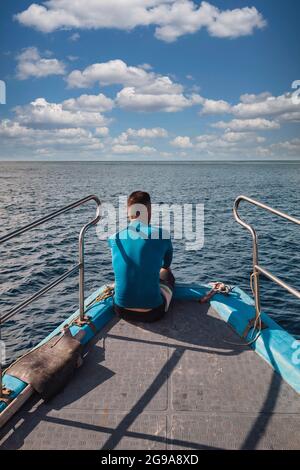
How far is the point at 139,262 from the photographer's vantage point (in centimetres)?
414

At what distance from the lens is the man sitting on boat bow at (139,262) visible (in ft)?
13.6

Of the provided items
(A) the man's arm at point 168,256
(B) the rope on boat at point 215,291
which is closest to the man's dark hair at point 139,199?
(A) the man's arm at point 168,256

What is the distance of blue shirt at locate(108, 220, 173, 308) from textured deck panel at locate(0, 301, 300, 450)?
1.78ft

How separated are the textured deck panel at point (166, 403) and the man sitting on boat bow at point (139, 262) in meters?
0.35

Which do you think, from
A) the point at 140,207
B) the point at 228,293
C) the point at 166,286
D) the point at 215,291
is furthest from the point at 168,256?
the point at 228,293

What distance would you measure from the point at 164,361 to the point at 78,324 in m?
1.17

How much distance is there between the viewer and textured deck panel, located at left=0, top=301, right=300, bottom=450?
9.11 feet

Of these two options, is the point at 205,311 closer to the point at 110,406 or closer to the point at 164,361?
the point at 164,361

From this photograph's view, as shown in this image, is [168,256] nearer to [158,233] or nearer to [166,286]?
[166,286]

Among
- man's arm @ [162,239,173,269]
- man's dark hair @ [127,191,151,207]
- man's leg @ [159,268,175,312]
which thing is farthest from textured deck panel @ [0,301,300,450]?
man's dark hair @ [127,191,151,207]

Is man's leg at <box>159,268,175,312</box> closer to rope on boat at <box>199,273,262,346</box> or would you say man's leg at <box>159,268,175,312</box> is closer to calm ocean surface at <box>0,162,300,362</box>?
rope on boat at <box>199,273,262,346</box>

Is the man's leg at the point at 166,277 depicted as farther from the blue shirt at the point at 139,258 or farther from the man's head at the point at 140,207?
the man's head at the point at 140,207

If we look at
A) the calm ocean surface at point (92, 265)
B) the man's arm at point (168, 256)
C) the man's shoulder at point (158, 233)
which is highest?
the man's shoulder at point (158, 233)

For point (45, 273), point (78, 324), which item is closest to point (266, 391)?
point (78, 324)
